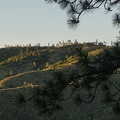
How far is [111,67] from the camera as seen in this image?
458 inches

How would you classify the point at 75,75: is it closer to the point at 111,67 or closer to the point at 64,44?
the point at 111,67

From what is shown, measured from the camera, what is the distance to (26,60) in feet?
220

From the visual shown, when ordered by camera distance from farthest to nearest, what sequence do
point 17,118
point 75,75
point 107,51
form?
1. point 17,118
2. point 75,75
3. point 107,51

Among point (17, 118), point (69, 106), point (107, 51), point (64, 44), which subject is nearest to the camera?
point (107, 51)

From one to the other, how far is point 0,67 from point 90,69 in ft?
172

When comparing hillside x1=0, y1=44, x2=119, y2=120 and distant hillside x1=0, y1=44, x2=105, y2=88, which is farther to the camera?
distant hillside x1=0, y1=44, x2=105, y2=88

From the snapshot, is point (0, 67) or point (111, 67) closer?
point (111, 67)

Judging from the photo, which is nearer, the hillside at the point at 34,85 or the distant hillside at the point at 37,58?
the hillside at the point at 34,85

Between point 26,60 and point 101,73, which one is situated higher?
point 101,73

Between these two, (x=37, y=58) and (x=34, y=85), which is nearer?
(x=34, y=85)

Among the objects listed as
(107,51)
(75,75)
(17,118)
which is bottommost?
(17,118)

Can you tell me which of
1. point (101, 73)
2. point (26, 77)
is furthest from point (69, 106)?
point (101, 73)

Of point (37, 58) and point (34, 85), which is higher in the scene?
point (37, 58)

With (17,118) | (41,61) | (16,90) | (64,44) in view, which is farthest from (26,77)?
(64,44)
